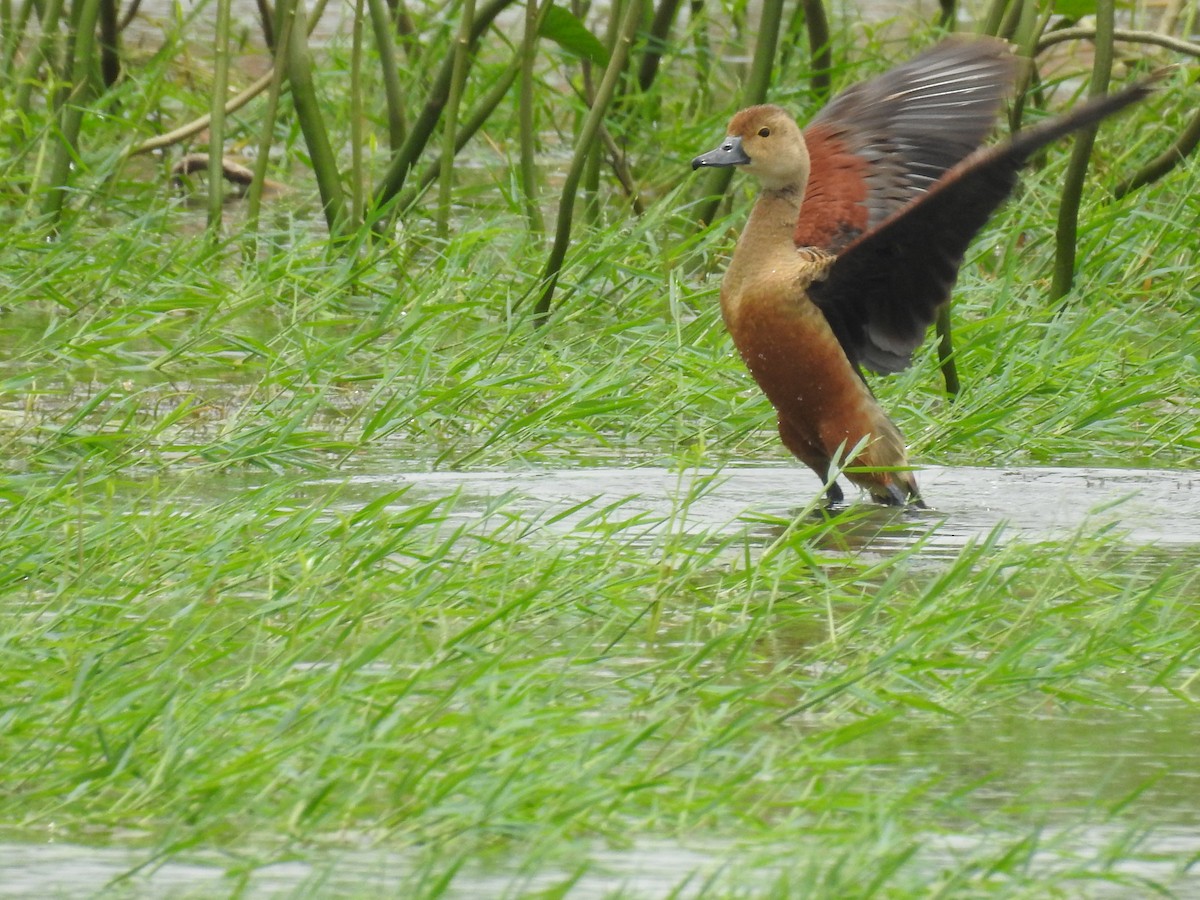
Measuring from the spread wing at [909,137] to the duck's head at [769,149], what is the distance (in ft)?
0.71

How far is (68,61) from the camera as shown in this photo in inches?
299

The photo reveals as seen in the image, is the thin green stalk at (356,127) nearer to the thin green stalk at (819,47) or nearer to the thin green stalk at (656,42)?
the thin green stalk at (656,42)

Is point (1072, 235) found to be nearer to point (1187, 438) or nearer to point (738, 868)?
point (1187, 438)

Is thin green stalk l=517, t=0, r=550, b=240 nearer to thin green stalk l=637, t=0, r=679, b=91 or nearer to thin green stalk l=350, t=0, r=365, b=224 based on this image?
thin green stalk l=350, t=0, r=365, b=224

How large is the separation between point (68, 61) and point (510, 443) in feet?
10.7

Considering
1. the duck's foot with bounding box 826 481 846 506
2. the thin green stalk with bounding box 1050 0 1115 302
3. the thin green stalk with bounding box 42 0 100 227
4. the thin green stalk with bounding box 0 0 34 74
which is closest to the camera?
the duck's foot with bounding box 826 481 846 506

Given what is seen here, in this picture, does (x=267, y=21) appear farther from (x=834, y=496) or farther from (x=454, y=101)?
(x=834, y=496)

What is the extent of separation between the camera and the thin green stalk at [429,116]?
6336 millimetres

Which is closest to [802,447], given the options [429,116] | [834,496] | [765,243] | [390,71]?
[834,496]

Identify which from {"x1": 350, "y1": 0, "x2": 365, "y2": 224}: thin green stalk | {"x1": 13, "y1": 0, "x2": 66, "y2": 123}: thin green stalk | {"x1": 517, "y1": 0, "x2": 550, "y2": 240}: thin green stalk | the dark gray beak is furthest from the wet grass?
{"x1": 13, "y1": 0, "x2": 66, "y2": 123}: thin green stalk

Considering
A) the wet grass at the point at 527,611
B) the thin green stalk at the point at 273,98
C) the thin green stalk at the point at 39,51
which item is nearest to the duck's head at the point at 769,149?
the wet grass at the point at 527,611

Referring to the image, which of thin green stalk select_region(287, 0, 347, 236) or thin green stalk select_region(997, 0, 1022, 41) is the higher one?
thin green stalk select_region(997, 0, 1022, 41)

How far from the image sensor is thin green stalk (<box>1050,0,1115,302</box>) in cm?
542

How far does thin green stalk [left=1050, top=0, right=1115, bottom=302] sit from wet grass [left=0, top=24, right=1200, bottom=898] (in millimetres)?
106
